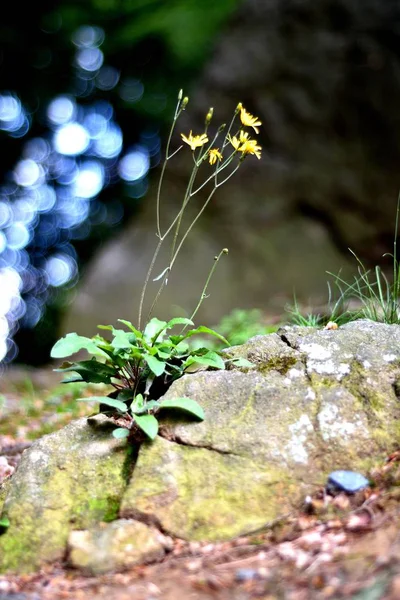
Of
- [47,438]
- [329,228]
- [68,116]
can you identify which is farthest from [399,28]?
[47,438]

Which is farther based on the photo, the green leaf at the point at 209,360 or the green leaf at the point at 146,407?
the green leaf at the point at 209,360

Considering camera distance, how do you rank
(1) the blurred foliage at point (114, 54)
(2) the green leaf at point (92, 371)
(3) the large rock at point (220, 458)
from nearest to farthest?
(3) the large rock at point (220, 458), (2) the green leaf at point (92, 371), (1) the blurred foliage at point (114, 54)

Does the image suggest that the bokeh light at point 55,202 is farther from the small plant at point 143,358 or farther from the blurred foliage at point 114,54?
the small plant at point 143,358

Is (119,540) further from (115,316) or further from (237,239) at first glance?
(237,239)

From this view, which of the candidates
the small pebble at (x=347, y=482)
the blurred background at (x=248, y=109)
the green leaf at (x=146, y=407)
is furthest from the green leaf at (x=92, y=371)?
A: the blurred background at (x=248, y=109)

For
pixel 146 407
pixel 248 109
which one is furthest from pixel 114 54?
pixel 146 407

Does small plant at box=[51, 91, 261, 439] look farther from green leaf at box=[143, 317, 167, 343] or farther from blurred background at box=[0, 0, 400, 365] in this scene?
blurred background at box=[0, 0, 400, 365]
